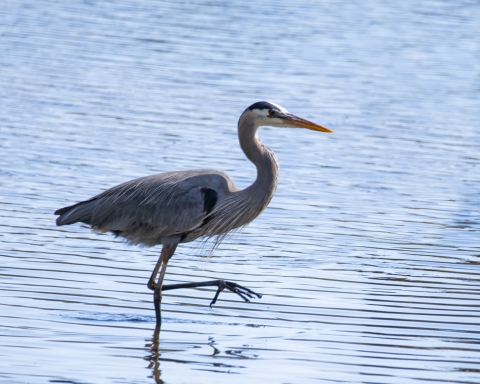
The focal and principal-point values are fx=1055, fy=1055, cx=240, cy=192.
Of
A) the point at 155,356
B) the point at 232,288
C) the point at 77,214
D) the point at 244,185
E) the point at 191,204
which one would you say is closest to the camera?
the point at 155,356

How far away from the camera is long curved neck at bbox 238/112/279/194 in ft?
23.9

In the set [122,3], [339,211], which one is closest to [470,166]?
[339,211]

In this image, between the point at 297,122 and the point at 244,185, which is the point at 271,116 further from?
the point at 244,185

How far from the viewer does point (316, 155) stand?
40.4 feet

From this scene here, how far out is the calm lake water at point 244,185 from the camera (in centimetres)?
625

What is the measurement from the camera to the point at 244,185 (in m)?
10.5

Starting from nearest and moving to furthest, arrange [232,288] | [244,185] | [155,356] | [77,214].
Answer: [155,356], [232,288], [77,214], [244,185]

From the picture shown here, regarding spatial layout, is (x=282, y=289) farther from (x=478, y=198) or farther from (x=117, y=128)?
(x=117, y=128)

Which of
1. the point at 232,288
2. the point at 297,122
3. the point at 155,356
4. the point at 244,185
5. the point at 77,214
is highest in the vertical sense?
the point at 297,122

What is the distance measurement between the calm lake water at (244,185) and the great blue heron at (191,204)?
1.40 feet

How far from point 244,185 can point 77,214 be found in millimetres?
3269

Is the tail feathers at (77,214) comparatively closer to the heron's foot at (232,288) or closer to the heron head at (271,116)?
the heron's foot at (232,288)

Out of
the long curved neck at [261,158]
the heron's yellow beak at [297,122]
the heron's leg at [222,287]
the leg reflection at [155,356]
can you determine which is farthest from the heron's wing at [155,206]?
the leg reflection at [155,356]

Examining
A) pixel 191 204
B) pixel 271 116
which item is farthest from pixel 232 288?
pixel 271 116
